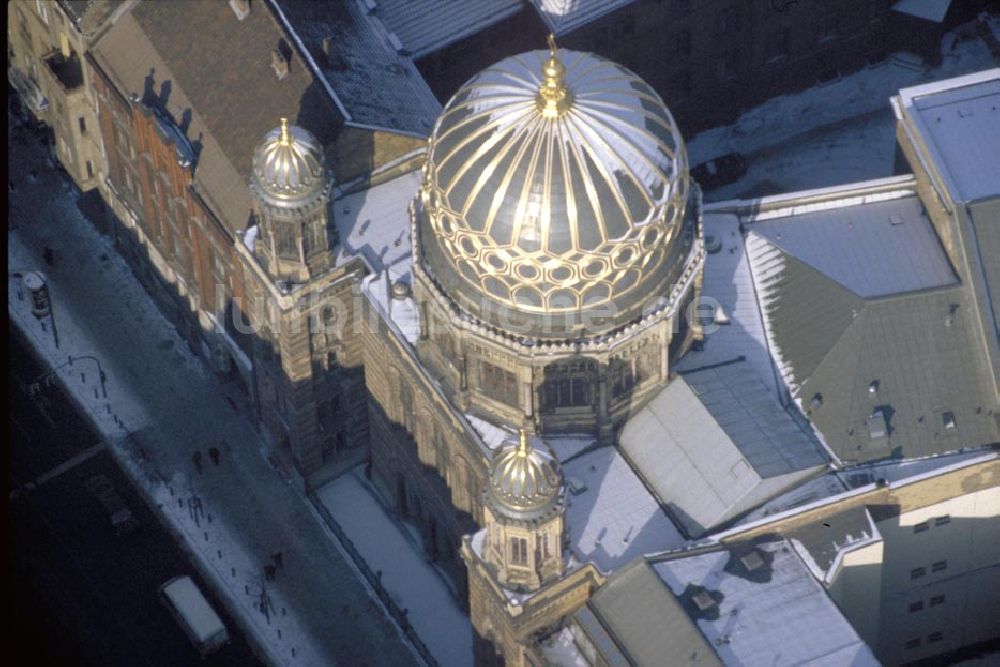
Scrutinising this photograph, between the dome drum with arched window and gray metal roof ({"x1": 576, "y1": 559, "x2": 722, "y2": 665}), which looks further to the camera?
the dome drum with arched window

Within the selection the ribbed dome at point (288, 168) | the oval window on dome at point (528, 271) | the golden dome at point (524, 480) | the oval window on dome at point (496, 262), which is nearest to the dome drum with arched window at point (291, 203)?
the ribbed dome at point (288, 168)

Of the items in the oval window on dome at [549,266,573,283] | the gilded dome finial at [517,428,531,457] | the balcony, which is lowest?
the gilded dome finial at [517,428,531,457]

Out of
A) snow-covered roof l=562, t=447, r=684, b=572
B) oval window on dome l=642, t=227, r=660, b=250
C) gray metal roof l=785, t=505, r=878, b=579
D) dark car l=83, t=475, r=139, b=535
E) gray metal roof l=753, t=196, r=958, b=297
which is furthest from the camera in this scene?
dark car l=83, t=475, r=139, b=535

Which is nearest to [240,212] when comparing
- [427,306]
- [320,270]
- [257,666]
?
[320,270]

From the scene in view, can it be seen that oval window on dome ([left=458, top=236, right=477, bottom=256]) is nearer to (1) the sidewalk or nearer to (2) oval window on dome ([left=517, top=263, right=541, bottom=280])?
(2) oval window on dome ([left=517, top=263, right=541, bottom=280])

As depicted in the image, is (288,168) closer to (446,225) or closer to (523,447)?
(446,225)

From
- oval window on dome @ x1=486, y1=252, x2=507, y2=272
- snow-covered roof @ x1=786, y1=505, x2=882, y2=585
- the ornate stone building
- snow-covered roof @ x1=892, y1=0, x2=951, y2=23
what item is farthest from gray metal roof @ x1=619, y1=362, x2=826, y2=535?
snow-covered roof @ x1=892, y1=0, x2=951, y2=23

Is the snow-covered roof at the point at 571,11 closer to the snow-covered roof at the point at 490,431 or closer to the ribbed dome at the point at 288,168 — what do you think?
the ribbed dome at the point at 288,168

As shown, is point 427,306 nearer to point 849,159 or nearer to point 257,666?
point 257,666
